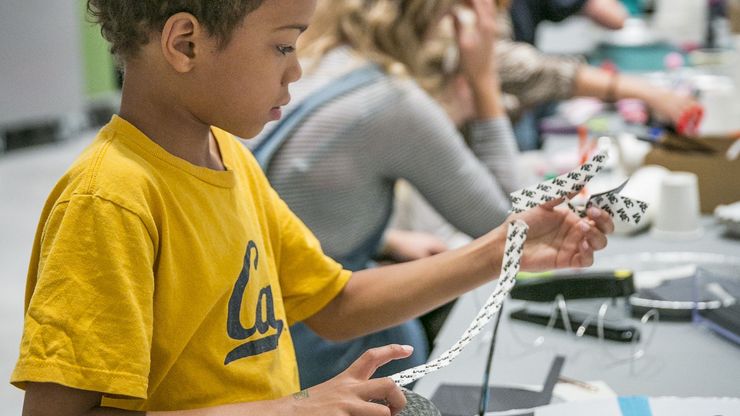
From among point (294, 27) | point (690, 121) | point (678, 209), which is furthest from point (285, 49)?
point (690, 121)

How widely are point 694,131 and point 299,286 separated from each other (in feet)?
5.87

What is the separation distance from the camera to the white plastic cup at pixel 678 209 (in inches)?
75.1

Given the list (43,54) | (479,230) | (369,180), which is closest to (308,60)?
(369,180)

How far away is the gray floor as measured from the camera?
3008mm

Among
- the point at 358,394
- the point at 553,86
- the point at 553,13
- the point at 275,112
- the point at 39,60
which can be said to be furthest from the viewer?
the point at 39,60

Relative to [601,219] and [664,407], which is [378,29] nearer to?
[601,219]

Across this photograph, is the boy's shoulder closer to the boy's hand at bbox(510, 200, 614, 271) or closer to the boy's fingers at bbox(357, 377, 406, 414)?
the boy's fingers at bbox(357, 377, 406, 414)

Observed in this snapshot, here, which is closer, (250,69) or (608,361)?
(250,69)

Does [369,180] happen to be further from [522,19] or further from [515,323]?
[522,19]

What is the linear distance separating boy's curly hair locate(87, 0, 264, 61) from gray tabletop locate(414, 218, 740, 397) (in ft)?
1.75

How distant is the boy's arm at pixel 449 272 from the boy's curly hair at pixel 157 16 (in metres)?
0.40

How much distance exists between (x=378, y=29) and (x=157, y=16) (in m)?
0.98

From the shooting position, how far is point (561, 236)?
3.59 feet

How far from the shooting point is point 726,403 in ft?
3.43
